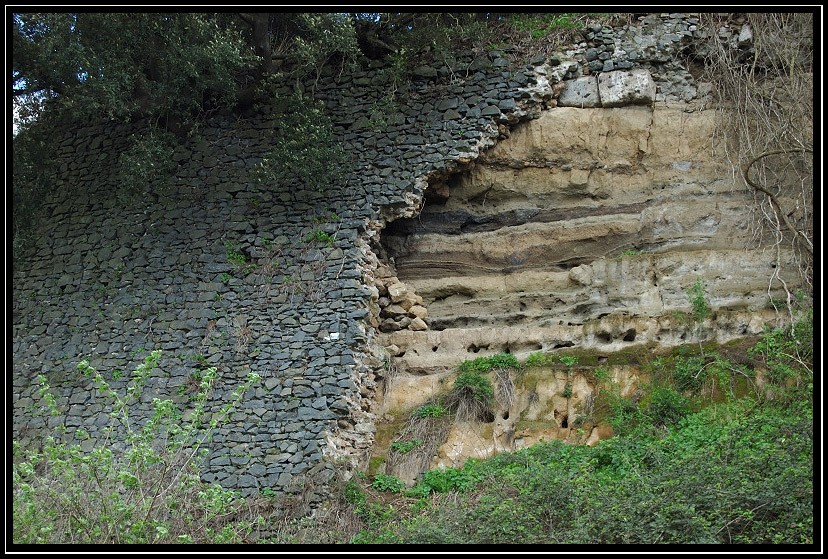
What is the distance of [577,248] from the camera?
497 inches

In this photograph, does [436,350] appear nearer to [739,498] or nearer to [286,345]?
[286,345]

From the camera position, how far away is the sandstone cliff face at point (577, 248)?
1145 centimetres

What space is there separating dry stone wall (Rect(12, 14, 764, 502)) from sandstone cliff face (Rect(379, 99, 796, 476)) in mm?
495

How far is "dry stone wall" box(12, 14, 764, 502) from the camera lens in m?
10.9

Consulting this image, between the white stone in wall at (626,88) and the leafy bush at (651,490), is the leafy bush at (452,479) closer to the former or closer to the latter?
the leafy bush at (651,490)

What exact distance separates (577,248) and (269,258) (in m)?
4.21

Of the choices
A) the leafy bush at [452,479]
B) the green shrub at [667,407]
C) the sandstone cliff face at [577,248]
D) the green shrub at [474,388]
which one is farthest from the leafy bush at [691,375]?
the leafy bush at [452,479]

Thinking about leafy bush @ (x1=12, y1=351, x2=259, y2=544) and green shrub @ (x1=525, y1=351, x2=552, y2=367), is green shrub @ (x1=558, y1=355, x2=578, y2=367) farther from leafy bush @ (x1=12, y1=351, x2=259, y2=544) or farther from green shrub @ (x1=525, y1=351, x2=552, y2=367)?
leafy bush @ (x1=12, y1=351, x2=259, y2=544)

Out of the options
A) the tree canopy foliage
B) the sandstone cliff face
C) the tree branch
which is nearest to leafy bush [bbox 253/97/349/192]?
the tree canopy foliage

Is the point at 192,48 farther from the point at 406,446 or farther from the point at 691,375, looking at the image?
the point at 691,375

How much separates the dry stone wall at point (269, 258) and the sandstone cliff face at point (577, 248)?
19.5 inches

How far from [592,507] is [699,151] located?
20.8 feet

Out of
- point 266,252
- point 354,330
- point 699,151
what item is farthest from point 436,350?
point 699,151
